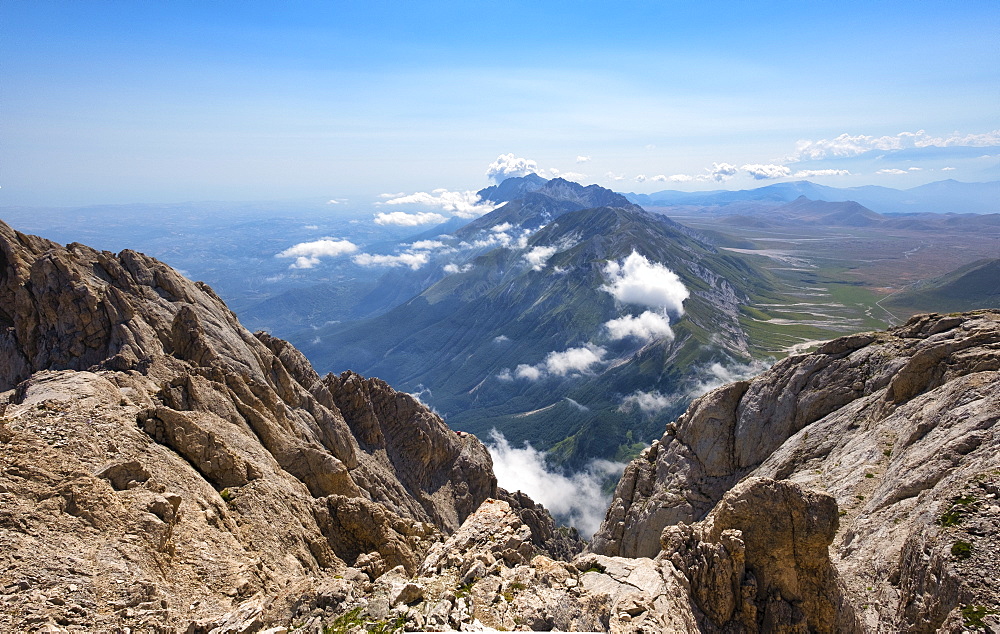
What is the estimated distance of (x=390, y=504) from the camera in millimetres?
54500

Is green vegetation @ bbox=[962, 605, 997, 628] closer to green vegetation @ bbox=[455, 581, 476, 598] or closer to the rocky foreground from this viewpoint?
the rocky foreground

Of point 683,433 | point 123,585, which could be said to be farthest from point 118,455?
point 683,433

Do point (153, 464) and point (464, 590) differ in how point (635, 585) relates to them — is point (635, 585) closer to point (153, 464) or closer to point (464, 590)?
point (464, 590)

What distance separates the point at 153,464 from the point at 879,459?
49529 millimetres

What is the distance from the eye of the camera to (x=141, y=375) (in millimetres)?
41688

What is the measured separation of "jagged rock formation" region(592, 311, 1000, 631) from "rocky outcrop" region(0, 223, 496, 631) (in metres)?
27.4

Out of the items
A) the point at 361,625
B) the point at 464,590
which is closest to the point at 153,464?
the point at 361,625

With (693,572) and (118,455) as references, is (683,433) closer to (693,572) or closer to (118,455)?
(693,572)

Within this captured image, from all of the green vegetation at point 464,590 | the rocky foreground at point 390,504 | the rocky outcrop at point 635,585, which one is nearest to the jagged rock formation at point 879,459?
the rocky foreground at point 390,504

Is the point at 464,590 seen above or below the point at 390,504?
above

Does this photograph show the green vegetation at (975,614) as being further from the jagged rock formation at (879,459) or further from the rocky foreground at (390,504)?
the jagged rock formation at (879,459)

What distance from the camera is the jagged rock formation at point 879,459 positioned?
23.2m

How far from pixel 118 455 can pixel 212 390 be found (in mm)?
15254

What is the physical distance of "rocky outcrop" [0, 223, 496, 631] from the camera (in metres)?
19.8
